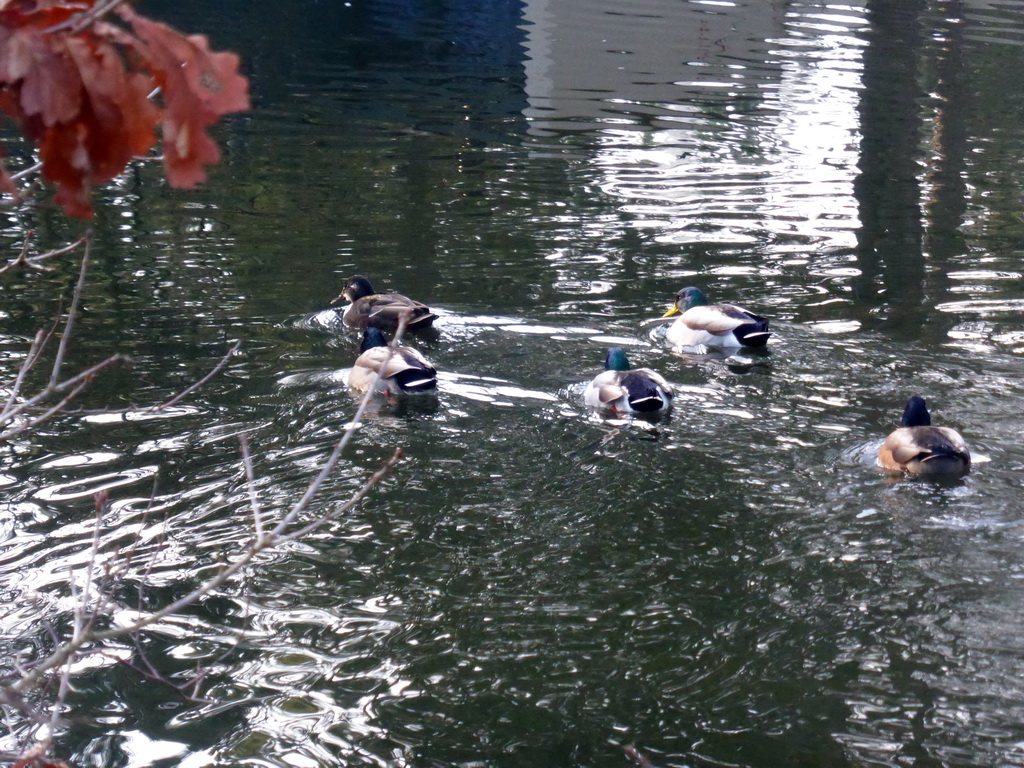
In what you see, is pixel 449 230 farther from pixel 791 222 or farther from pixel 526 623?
pixel 526 623

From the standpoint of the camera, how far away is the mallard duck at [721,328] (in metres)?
9.64

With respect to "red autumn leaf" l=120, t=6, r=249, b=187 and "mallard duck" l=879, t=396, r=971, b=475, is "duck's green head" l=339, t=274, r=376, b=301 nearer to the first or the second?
"mallard duck" l=879, t=396, r=971, b=475

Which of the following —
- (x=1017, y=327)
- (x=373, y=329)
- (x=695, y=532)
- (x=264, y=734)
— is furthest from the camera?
(x=1017, y=327)

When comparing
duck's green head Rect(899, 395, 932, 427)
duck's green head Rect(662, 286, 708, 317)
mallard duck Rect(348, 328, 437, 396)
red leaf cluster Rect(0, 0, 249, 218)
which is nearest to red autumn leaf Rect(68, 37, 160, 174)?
red leaf cluster Rect(0, 0, 249, 218)

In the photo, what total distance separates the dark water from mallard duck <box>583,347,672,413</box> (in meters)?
0.15

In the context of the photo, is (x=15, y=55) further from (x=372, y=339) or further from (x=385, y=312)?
(x=385, y=312)

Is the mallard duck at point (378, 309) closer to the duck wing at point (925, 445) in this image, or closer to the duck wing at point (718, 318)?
the duck wing at point (718, 318)

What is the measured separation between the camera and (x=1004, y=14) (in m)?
36.2

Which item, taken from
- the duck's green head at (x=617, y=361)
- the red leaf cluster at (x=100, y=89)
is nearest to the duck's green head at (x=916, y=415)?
the duck's green head at (x=617, y=361)

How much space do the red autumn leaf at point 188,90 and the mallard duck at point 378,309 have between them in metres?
7.47

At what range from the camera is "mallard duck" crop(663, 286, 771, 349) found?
31.6 ft

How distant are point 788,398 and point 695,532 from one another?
231cm

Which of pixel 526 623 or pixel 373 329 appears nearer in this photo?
pixel 526 623

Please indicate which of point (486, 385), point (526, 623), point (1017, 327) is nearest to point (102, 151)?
point (526, 623)
